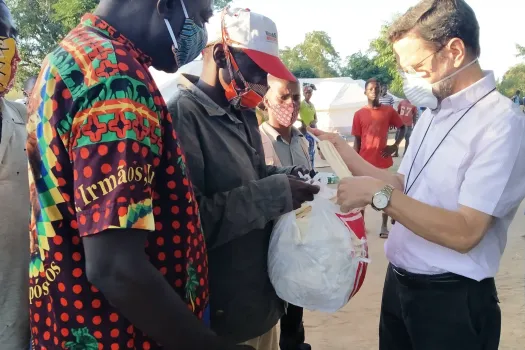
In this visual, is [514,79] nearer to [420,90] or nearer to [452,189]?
[420,90]

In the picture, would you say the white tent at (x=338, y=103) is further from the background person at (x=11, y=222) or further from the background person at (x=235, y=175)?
the background person at (x=11, y=222)

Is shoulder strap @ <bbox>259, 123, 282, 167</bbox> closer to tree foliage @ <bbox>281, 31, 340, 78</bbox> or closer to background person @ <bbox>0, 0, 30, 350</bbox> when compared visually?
background person @ <bbox>0, 0, 30, 350</bbox>

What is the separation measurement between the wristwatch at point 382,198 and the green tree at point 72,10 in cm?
1864

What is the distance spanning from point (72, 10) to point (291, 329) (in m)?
19.1

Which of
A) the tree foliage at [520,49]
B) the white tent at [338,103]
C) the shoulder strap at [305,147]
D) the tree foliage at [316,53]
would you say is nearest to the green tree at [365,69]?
the white tent at [338,103]

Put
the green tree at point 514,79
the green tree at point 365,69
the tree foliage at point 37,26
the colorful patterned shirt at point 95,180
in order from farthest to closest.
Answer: the green tree at point 514,79 → the green tree at point 365,69 → the tree foliage at point 37,26 → the colorful patterned shirt at point 95,180

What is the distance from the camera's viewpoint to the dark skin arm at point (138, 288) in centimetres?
90

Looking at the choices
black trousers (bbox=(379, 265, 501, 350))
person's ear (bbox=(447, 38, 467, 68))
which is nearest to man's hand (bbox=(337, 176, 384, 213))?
black trousers (bbox=(379, 265, 501, 350))

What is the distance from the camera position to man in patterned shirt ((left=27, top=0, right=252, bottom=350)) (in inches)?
35.1

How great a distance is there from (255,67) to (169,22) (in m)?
0.73

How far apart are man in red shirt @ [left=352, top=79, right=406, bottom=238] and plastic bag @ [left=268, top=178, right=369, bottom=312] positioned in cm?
414

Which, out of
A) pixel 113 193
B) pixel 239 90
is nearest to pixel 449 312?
pixel 239 90

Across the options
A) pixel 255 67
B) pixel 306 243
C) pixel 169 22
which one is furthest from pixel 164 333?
pixel 255 67

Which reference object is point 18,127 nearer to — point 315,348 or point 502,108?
point 502,108
